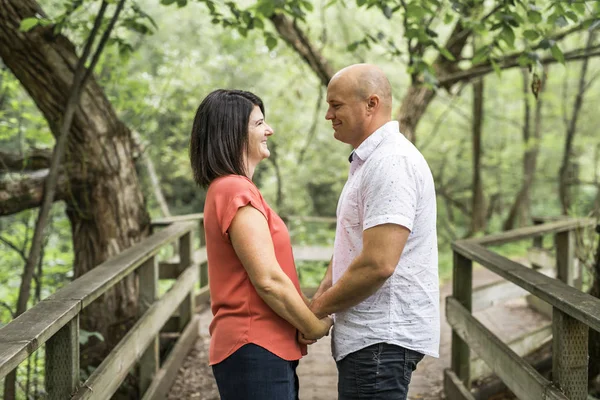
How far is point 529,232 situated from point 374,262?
11.5ft

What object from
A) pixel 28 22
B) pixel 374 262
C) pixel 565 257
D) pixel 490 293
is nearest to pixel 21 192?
pixel 28 22

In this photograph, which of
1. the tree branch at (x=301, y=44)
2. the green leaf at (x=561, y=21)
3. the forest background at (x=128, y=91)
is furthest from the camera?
the tree branch at (x=301, y=44)

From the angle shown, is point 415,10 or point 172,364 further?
point 172,364

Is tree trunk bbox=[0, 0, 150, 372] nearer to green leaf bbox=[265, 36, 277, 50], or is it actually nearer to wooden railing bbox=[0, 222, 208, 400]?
wooden railing bbox=[0, 222, 208, 400]

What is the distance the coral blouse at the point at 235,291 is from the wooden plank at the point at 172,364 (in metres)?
1.96

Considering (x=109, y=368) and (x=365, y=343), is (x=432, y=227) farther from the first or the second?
(x=109, y=368)

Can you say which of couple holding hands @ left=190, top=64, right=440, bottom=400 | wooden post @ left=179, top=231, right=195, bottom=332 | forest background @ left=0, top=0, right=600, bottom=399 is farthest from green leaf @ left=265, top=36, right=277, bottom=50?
couple holding hands @ left=190, top=64, right=440, bottom=400

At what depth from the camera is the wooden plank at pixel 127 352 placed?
2.31 m

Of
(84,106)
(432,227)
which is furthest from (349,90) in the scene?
(84,106)

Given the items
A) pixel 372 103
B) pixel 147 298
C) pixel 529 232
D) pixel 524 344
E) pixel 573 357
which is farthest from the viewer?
pixel 529 232

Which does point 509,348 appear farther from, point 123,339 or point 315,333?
point 123,339

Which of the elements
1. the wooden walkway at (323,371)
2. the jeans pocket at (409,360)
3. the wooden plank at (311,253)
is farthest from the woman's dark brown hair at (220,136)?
the wooden plank at (311,253)

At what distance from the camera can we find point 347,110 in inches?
75.3

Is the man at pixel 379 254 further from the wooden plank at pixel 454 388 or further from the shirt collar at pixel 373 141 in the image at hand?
the wooden plank at pixel 454 388
